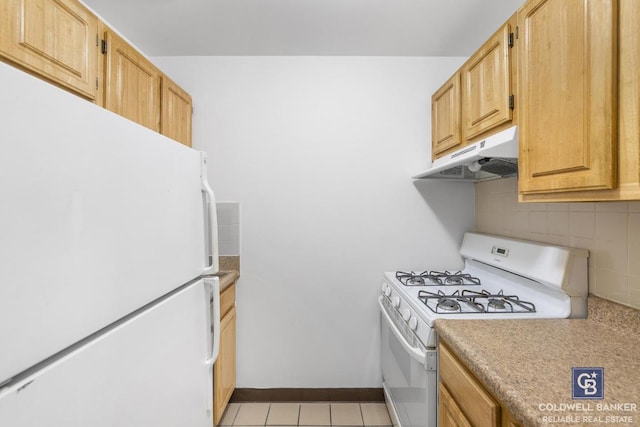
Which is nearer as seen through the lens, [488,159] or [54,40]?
[54,40]

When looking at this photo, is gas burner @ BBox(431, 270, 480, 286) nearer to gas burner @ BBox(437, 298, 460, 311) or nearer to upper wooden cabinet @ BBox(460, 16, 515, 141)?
gas burner @ BBox(437, 298, 460, 311)

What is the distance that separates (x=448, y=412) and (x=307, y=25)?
205 cm

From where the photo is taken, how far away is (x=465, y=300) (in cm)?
151

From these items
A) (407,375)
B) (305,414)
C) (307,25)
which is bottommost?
(305,414)

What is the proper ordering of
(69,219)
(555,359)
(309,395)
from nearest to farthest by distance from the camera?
(69,219) < (555,359) < (309,395)

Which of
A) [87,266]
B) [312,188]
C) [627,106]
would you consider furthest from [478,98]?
[87,266]

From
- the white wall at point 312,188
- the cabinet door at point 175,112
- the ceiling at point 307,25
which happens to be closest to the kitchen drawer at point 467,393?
the white wall at point 312,188

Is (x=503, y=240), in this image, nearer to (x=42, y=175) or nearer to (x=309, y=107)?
(x=309, y=107)

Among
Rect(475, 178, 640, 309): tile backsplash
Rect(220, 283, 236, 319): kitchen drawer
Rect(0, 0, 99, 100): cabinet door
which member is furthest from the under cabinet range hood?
Rect(0, 0, 99, 100): cabinet door

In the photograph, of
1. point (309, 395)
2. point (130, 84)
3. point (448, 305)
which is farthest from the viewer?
point (309, 395)

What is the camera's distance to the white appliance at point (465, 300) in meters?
1.34

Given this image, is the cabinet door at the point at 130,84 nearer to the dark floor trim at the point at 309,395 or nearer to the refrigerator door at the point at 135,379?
the refrigerator door at the point at 135,379

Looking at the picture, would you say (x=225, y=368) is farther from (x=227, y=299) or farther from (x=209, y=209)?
(x=209, y=209)

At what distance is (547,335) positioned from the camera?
115cm
